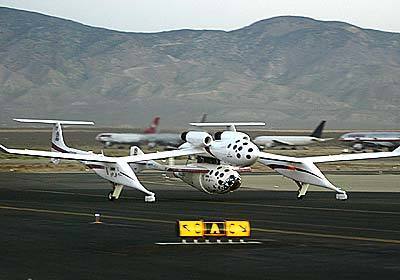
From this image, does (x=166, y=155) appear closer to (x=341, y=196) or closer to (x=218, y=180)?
(x=218, y=180)

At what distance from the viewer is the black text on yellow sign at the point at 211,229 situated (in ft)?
111

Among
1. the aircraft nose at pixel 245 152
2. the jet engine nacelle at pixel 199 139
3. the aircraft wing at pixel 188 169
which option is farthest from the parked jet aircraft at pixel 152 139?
the aircraft nose at pixel 245 152

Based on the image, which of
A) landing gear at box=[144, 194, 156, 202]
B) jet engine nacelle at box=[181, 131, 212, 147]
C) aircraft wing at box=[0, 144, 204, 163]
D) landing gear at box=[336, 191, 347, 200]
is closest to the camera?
landing gear at box=[144, 194, 156, 202]

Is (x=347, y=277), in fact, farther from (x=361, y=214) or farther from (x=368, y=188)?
(x=368, y=188)

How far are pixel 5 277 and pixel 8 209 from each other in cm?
2277

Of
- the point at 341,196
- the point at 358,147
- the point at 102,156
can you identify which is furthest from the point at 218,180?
the point at 358,147

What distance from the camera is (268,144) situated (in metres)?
176

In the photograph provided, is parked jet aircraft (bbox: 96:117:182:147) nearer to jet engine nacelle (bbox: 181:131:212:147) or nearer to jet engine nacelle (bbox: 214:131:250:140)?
jet engine nacelle (bbox: 181:131:212:147)

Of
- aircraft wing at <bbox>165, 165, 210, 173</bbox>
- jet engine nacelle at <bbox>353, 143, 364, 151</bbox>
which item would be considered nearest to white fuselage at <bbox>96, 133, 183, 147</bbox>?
jet engine nacelle at <bbox>353, 143, 364, 151</bbox>

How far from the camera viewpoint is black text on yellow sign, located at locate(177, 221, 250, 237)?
3384cm

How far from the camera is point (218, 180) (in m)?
54.8

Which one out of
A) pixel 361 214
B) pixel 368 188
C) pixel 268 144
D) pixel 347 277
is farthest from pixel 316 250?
pixel 268 144

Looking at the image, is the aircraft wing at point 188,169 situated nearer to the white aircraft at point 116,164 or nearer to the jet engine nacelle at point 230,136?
the white aircraft at point 116,164

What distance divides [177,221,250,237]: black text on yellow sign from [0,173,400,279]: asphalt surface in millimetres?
438
